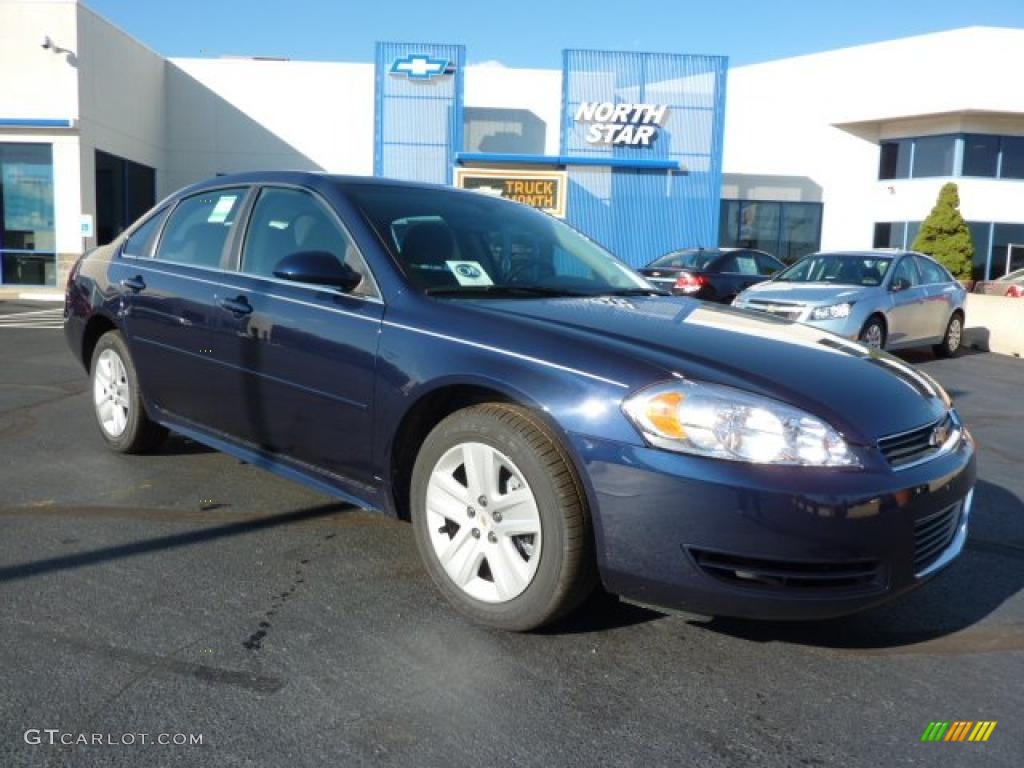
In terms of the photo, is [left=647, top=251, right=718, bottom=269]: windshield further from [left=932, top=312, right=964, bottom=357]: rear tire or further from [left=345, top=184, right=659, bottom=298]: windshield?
[left=345, top=184, right=659, bottom=298]: windshield

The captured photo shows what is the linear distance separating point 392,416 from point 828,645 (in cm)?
170

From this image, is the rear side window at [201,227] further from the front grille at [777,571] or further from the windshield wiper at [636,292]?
the front grille at [777,571]

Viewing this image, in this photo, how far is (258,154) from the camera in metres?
28.8

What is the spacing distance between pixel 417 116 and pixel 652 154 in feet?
23.3

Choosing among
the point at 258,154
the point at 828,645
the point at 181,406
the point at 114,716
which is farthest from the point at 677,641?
the point at 258,154

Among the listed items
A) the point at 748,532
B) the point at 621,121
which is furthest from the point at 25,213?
the point at 748,532

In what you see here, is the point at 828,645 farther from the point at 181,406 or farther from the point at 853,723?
the point at 181,406

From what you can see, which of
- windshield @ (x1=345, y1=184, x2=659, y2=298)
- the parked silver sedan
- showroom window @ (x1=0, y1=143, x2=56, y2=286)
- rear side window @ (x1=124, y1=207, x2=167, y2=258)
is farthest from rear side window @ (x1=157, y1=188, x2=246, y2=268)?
showroom window @ (x1=0, y1=143, x2=56, y2=286)

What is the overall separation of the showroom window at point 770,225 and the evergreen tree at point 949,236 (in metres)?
5.30

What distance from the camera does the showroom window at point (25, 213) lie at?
20.6 m

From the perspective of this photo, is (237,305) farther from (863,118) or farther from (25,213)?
(863,118)

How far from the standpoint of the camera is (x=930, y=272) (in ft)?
Answer: 40.0

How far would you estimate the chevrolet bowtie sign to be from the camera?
2689cm

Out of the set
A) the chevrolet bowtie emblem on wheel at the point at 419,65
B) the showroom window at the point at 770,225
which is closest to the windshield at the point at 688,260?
the chevrolet bowtie emblem on wheel at the point at 419,65
